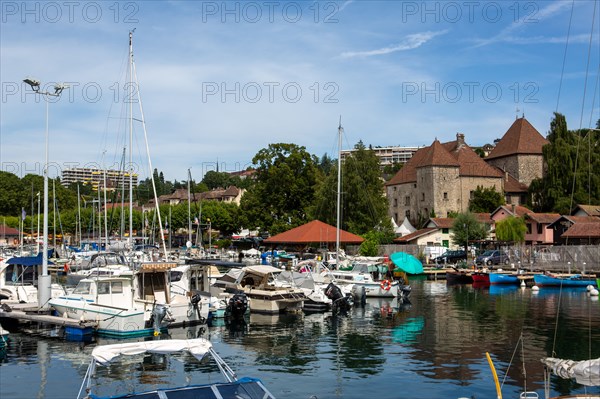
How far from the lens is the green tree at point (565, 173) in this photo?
81.8 m

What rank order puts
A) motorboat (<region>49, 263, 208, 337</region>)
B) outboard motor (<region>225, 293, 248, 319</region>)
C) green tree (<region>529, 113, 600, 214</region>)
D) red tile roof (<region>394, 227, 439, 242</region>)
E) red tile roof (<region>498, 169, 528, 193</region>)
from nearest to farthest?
motorboat (<region>49, 263, 208, 337</region>), outboard motor (<region>225, 293, 248, 319</region>), green tree (<region>529, 113, 600, 214</region>), red tile roof (<region>394, 227, 439, 242</region>), red tile roof (<region>498, 169, 528, 193</region>)

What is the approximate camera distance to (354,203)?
81.6m

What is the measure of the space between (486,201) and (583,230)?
34336mm

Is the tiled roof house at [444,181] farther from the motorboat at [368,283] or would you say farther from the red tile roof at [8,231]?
the red tile roof at [8,231]

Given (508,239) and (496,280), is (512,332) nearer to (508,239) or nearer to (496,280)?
(496,280)

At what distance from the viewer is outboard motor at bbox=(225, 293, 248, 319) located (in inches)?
1297

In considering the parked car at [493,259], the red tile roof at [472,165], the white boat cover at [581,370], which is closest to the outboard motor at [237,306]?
the white boat cover at [581,370]

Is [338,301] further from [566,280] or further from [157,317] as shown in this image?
[566,280]

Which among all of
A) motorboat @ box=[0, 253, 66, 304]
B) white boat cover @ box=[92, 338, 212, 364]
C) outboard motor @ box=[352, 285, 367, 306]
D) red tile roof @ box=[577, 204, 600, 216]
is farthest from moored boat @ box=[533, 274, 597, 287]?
white boat cover @ box=[92, 338, 212, 364]

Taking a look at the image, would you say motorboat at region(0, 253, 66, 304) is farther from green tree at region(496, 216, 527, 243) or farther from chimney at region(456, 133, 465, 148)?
Answer: chimney at region(456, 133, 465, 148)

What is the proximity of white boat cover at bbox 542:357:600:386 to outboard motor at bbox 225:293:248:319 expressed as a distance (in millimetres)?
21467

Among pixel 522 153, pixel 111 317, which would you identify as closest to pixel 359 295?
pixel 111 317

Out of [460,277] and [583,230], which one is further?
[583,230]

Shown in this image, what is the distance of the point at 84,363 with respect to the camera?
22656 mm
